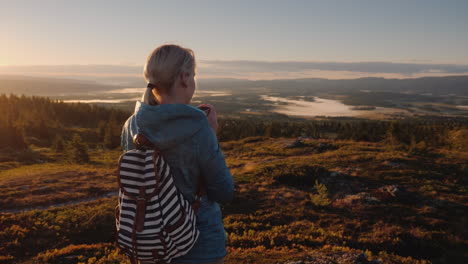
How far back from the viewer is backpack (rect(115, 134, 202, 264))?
233 cm

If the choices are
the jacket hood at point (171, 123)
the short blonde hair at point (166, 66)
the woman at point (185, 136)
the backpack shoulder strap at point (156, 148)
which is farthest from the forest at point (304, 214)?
the short blonde hair at point (166, 66)

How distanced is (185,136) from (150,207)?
0.66 metres

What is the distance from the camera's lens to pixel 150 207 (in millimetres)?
2336

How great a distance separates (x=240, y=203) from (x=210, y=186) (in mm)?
16537

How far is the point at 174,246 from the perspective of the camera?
2.44m

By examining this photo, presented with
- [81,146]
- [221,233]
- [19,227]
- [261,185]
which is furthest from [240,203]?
[81,146]

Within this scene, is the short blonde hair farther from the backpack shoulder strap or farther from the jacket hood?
the backpack shoulder strap

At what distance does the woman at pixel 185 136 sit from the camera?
7.73 ft

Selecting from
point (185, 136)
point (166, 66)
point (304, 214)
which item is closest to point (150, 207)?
point (185, 136)

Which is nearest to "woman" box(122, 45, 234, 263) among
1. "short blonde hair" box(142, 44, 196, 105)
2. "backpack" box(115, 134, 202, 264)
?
"short blonde hair" box(142, 44, 196, 105)

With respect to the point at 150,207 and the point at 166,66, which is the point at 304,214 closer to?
the point at 150,207

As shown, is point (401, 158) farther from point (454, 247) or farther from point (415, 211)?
point (454, 247)

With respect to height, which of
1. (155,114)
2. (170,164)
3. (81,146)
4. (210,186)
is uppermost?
(155,114)

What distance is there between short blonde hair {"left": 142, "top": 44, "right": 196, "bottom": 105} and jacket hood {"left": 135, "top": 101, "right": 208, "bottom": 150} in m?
0.23
